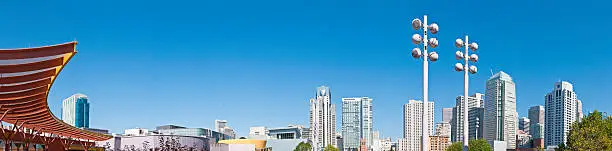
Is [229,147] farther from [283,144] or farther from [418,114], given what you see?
[283,144]

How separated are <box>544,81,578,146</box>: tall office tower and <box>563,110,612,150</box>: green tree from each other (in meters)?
145

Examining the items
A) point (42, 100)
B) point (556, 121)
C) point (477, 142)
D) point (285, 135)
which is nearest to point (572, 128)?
point (477, 142)

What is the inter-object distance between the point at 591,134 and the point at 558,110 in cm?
15026

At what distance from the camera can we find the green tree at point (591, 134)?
33.1 meters

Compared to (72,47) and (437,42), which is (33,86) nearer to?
(72,47)

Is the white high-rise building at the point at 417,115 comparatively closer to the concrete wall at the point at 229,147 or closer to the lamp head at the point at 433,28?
the lamp head at the point at 433,28

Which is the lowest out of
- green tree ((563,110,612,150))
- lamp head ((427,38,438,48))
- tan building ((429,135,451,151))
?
tan building ((429,135,451,151))

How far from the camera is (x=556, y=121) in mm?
178500

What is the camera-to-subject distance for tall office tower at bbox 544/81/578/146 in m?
174

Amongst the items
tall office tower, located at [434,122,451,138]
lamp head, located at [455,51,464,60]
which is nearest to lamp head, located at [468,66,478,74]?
lamp head, located at [455,51,464,60]

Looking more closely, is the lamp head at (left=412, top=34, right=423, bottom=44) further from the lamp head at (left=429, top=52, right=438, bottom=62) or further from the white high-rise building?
the white high-rise building

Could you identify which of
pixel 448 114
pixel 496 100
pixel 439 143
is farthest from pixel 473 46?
pixel 448 114

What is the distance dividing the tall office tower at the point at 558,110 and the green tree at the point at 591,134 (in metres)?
145

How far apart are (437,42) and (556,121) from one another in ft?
576
